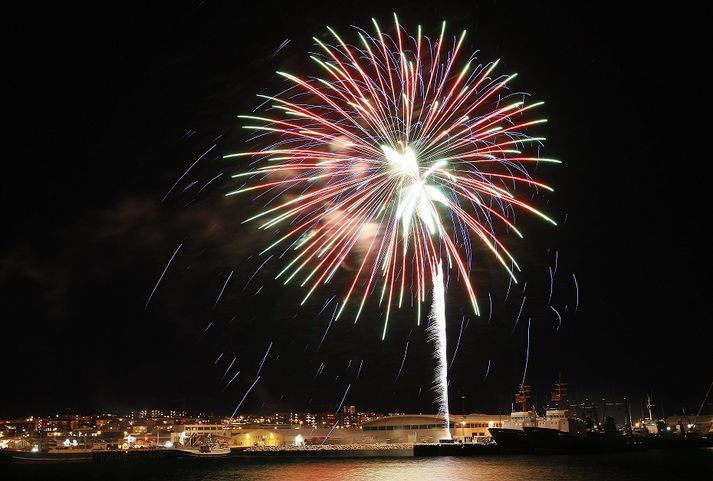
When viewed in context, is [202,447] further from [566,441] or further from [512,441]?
[566,441]

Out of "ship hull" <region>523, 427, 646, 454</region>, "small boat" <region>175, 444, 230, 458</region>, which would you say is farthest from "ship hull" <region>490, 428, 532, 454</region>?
"small boat" <region>175, 444, 230, 458</region>

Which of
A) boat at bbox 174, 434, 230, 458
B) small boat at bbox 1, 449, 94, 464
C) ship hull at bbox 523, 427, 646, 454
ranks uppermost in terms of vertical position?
ship hull at bbox 523, 427, 646, 454

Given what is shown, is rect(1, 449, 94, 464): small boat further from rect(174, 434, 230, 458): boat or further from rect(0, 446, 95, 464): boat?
rect(174, 434, 230, 458): boat

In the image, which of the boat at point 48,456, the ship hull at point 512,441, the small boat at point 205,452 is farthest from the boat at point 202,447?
the ship hull at point 512,441

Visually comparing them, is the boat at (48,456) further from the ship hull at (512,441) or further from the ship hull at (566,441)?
the ship hull at (566,441)

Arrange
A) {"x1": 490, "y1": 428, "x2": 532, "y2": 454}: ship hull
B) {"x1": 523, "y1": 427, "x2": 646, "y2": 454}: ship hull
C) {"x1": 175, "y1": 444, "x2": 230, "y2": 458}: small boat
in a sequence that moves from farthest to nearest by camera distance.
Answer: {"x1": 175, "y1": 444, "x2": 230, "y2": 458}: small boat, {"x1": 523, "y1": 427, "x2": 646, "y2": 454}: ship hull, {"x1": 490, "y1": 428, "x2": 532, "y2": 454}: ship hull

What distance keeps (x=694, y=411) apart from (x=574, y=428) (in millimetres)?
100684

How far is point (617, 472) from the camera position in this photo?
46.9m

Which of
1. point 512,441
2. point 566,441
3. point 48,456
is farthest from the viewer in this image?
point 48,456

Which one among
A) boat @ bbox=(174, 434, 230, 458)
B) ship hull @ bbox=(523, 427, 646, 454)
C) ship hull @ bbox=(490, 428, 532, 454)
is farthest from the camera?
boat @ bbox=(174, 434, 230, 458)

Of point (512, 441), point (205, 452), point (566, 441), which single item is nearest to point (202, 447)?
point (205, 452)

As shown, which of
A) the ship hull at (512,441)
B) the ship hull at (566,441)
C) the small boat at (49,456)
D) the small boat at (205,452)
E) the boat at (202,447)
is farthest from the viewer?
the small boat at (49,456)

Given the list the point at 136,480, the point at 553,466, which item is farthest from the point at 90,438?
the point at 553,466

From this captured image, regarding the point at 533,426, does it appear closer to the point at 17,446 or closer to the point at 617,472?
Answer: the point at 617,472
